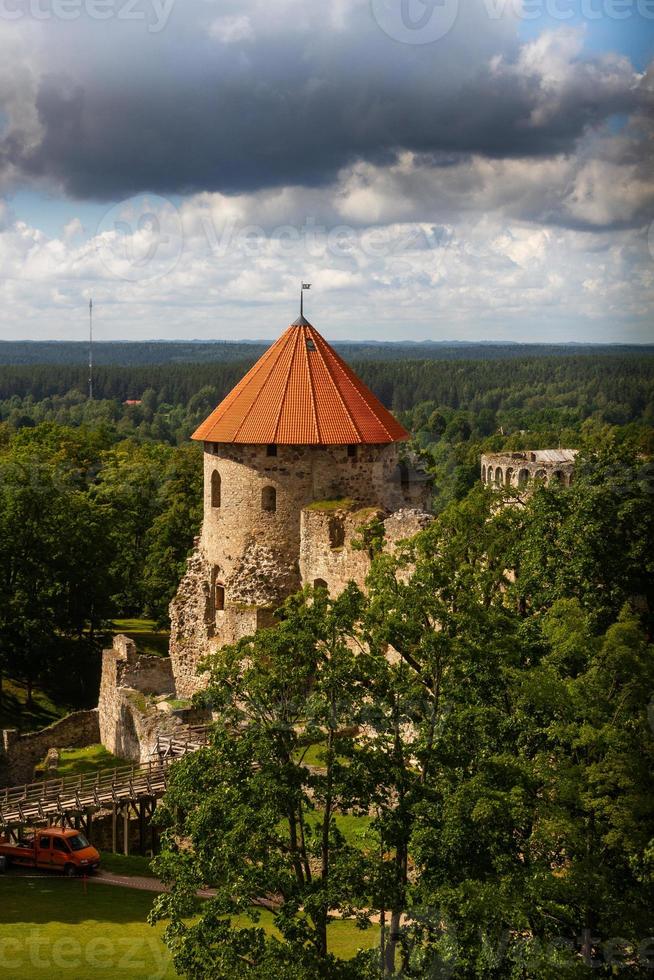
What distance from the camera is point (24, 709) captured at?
43531 millimetres

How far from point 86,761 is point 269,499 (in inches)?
410

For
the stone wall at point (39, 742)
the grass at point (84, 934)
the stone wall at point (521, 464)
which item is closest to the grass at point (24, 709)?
the stone wall at point (39, 742)

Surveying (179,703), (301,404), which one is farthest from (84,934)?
(301,404)

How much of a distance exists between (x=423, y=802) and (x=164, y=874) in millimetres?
4268

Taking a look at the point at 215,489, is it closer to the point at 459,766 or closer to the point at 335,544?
the point at 335,544

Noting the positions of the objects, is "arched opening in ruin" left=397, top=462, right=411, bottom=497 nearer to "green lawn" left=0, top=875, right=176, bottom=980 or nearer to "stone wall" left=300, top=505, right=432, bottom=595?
"stone wall" left=300, top=505, right=432, bottom=595

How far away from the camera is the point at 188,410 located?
174m

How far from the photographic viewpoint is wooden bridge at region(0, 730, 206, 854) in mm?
28094

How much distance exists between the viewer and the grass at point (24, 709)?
42312 millimetres

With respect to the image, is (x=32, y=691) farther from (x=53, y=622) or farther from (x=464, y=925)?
(x=464, y=925)

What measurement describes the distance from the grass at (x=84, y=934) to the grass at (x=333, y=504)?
12788 millimetres

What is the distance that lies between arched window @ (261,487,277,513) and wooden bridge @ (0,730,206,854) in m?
7.76

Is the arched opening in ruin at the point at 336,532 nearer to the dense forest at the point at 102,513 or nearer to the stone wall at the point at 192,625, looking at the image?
the stone wall at the point at 192,625

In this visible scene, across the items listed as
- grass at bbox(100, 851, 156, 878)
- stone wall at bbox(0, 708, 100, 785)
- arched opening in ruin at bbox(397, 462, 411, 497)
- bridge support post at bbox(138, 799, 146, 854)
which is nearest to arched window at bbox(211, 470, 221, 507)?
arched opening in ruin at bbox(397, 462, 411, 497)
